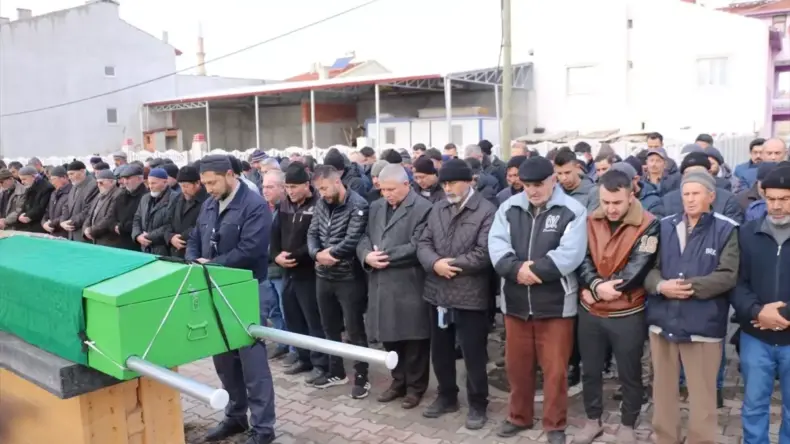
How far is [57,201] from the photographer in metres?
8.61

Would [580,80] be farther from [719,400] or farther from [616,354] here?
[616,354]

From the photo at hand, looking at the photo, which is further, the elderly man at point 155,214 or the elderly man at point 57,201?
the elderly man at point 57,201

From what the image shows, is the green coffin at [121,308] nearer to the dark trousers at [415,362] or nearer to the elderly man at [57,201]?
the dark trousers at [415,362]

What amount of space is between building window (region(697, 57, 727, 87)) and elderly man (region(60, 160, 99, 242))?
68.9ft

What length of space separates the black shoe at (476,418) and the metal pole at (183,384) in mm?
2588

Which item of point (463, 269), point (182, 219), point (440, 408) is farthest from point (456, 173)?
point (182, 219)

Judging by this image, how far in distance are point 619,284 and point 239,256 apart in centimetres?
251

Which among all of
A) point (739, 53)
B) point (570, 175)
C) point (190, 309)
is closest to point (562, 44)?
point (739, 53)

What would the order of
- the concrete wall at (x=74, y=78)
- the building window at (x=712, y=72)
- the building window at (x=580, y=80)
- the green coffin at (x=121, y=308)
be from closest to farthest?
1. the green coffin at (x=121, y=308)
2. the building window at (x=712, y=72)
3. the building window at (x=580, y=80)
4. the concrete wall at (x=74, y=78)

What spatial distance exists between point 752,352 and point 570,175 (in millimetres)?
2097

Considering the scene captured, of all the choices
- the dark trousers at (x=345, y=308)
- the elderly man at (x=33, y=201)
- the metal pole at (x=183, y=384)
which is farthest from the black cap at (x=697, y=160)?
the elderly man at (x=33, y=201)

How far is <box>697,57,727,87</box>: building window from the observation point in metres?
22.3

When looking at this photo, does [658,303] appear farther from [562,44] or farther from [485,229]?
[562,44]

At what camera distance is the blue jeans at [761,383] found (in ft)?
12.0
